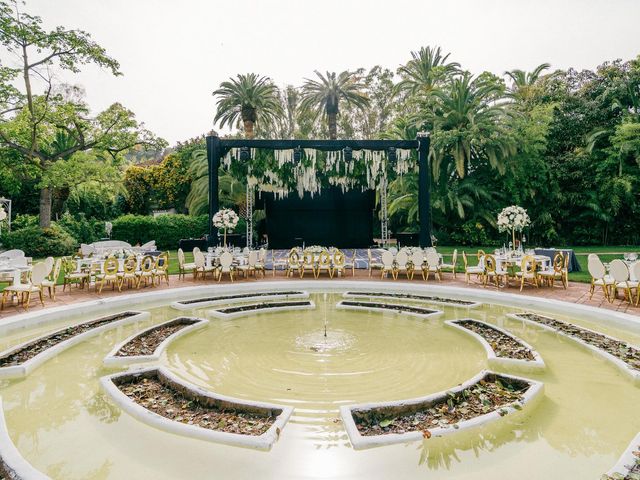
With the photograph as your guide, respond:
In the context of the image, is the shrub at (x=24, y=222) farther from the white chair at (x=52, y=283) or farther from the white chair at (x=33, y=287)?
the white chair at (x=33, y=287)

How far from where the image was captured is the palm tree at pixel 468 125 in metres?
19.7

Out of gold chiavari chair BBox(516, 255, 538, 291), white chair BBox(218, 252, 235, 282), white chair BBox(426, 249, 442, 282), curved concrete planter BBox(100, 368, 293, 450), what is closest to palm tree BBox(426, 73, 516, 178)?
white chair BBox(426, 249, 442, 282)

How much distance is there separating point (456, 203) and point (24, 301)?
18.5 m

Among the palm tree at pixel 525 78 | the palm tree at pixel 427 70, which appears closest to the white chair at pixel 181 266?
the palm tree at pixel 427 70

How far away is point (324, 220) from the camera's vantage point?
854 inches

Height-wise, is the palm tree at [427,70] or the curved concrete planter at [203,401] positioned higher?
the palm tree at [427,70]

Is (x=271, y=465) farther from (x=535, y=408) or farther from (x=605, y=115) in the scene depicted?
(x=605, y=115)

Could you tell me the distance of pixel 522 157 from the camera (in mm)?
21109

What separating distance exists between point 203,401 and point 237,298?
527 centimetres

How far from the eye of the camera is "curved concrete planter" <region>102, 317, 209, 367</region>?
15.4 feet

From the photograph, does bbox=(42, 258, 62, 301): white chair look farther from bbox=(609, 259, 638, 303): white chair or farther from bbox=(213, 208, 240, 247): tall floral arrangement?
bbox=(609, 259, 638, 303): white chair

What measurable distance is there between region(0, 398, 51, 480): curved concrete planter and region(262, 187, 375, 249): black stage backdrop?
18876mm

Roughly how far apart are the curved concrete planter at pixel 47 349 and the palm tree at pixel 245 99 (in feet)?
62.5

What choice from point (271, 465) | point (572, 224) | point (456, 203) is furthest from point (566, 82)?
point (271, 465)
